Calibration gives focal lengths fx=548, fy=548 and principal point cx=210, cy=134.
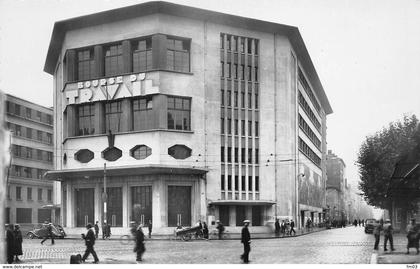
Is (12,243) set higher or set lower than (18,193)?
lower

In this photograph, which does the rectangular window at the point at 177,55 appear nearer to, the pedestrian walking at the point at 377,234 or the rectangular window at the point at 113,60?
the rectangular window at the point at 113,60

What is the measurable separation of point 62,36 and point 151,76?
1236 centimetres

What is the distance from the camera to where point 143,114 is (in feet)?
169

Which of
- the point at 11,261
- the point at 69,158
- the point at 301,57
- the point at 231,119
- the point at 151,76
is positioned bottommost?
the point at 11,261

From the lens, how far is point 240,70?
5503 centimetres

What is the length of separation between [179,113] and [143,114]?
3.38 metres

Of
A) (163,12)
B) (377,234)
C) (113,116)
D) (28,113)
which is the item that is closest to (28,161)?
(28,113)

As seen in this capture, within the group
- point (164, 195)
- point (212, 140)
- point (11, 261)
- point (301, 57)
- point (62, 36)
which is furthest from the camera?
point (301, 57)

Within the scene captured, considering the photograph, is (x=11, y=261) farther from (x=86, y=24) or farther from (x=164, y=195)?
(x=86, y=24)

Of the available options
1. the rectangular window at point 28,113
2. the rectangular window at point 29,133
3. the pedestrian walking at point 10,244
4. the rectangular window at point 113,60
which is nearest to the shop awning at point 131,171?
the rectangular window at point 113,60

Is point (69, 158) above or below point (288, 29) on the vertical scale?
below

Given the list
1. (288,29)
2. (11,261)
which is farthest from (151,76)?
(11,261)

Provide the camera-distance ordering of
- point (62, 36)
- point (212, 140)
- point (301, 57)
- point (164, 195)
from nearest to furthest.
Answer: point (164, 195)
point (212, 140)
point (62, 36)
point (301, 57)

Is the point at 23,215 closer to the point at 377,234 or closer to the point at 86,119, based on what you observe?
the point at 86,119
